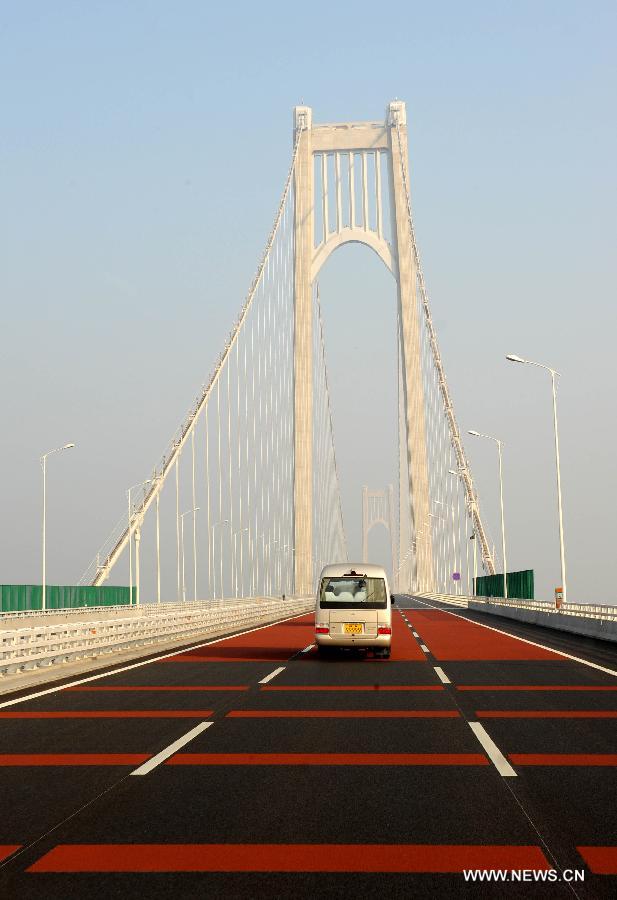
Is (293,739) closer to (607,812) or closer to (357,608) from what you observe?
(607,812)

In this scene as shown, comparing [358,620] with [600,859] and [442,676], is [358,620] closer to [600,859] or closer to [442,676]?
[442,676]

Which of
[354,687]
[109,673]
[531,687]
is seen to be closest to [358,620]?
[109,673]

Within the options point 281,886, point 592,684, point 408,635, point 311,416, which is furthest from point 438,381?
point 281,886

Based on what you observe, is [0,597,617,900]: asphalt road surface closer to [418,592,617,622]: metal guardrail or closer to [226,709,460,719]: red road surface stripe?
[226,709,460,719]: red road surface stripe

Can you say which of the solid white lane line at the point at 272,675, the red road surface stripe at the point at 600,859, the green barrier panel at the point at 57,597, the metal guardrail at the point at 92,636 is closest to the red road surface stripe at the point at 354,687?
the solid white lane line at the point at 272,675

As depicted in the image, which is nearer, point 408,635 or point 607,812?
point 607,812

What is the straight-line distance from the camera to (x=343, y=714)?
12.6m

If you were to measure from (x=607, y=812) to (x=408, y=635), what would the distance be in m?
24.3

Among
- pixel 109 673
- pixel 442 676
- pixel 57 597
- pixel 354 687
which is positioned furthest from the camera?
pixel 57 597

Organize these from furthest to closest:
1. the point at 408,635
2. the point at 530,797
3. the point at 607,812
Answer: the point at 408,635
the point at 530,797
the point at 607,812

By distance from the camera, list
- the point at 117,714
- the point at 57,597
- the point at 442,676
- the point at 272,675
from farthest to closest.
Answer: the point at 57,597, the point at 272,675, the point at 442,676, the point at 117,714

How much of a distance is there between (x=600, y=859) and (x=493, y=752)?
151 inches

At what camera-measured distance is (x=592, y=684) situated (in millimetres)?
16234

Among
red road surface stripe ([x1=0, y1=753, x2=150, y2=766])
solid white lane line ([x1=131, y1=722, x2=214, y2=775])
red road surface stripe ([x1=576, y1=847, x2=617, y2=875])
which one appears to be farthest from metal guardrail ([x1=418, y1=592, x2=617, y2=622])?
red road surface stripe ([x1=576, y1=847, x2=617, y2=875])
